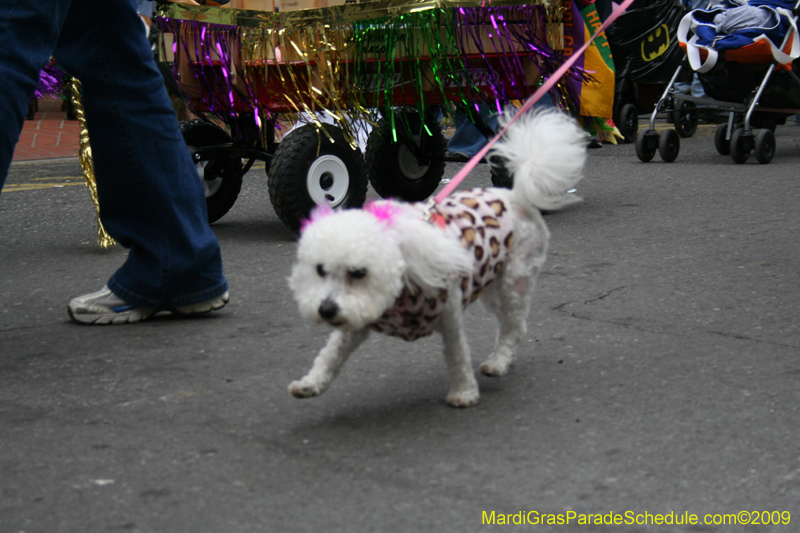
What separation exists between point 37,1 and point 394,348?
55.6 inches

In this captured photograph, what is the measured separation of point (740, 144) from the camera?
21.7 ft

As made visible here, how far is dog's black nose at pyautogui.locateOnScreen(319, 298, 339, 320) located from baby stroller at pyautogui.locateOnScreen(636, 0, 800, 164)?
5.64 metres

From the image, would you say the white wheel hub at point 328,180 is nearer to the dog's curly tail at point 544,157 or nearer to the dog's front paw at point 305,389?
the dog's curly tail at point 544,157

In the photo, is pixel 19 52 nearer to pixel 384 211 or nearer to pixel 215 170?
pixel 384 211

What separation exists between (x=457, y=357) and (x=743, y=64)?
567 cm

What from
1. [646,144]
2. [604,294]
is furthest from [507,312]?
[646,144]

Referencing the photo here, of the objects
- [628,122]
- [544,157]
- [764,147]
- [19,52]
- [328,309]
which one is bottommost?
[628,122]

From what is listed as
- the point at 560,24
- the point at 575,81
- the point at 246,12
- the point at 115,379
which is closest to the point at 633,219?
the point at 575,81

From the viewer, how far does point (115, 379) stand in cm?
238

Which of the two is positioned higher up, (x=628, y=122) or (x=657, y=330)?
(x=657, y=330)

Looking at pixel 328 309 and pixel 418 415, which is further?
pixel 418 415

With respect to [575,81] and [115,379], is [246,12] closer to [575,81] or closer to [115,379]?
[575,81]

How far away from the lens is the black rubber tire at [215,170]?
4.48 meters

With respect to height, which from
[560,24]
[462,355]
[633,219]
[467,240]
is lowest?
[633,219]
